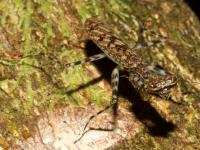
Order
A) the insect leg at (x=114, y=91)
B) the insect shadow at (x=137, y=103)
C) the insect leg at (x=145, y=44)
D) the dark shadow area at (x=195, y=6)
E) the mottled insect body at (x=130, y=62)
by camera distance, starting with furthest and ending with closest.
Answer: the dark shadow area at (x=195, y=6)
the insect leg at (x=145, y=44)
the insect shadow at (x=137, y=103)
the insect leg at (x=114, y=91)
the mottled insect body at (x=130, y=62)

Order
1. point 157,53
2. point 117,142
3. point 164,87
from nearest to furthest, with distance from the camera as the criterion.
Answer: point 164,87 → point 117,142 → point 157,53

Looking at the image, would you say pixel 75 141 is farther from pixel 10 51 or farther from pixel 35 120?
pixel 10 51

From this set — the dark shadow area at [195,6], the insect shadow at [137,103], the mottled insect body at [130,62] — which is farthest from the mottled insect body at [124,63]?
the dark shadow area at [195,6]

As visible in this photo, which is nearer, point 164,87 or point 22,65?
point 164,87

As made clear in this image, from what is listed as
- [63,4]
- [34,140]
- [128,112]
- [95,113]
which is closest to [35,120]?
[34,140]

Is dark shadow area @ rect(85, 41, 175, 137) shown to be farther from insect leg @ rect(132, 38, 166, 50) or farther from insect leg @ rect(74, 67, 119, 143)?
insect leg @ rect(132, 38, 166, 50)

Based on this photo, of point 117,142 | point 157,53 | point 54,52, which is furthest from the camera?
point 157,53

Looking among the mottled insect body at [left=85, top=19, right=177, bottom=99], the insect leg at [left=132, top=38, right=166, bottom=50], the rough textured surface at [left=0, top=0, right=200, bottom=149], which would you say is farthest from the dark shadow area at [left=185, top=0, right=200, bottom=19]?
the mottled insect body at [left=85, top=19, right=177, bottom=99]

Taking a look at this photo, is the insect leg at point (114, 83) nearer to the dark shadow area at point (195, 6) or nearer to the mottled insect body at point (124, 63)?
the mottled insect body at point (124, 63)

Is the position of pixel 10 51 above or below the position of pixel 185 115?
above
